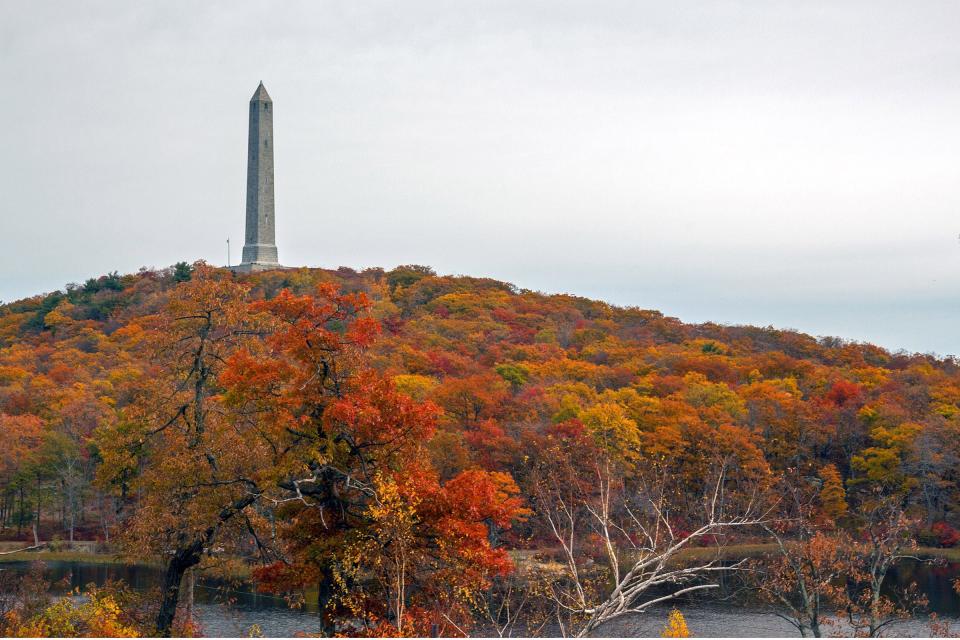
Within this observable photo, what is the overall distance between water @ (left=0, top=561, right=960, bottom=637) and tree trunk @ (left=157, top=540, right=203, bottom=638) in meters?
5.15

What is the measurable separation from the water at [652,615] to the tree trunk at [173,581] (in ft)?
16.9

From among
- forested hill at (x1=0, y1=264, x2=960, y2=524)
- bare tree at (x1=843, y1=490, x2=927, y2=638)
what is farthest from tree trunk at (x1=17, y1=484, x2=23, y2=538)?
bare tree at (x1=843, y1=490, x2=927, y2=638)

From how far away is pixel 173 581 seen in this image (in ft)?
59.9

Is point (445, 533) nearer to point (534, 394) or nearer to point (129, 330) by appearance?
point (534, 394)

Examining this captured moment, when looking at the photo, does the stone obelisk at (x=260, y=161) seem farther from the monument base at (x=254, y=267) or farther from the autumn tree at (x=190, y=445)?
the autumn tree at (x=190, y=445)

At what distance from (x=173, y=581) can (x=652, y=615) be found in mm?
15860

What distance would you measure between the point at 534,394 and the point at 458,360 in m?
9.88

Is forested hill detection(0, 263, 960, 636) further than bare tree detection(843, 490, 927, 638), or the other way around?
bare tree detection(843, 490, 927, 638)

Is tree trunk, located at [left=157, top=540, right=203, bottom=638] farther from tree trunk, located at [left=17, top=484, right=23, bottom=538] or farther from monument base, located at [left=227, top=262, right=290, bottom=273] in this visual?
monument base, located at [left=227, top=262, right=290, bottom=273]

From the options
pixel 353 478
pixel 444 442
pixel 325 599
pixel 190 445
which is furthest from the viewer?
pixel 444 442

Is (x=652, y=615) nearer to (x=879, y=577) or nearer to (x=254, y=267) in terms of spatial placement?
(x=879, y=577)

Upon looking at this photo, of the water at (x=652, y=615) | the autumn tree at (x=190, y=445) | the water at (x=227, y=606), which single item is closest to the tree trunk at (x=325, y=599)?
the autumn tree at (x=190, y=445)

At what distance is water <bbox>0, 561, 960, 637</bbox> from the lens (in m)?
26.5

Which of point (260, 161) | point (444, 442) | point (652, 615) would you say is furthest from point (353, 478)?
point (260, 161)
